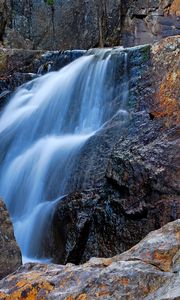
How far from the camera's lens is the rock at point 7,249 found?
3926 millimetres

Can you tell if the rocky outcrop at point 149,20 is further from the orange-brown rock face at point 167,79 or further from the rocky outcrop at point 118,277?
the rocky outcrop at point 118,277

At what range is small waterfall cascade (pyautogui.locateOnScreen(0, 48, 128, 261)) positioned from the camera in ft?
20.5

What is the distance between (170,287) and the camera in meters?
1.90

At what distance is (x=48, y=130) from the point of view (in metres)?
8.25

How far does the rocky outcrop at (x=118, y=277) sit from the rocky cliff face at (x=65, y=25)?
45.8ft

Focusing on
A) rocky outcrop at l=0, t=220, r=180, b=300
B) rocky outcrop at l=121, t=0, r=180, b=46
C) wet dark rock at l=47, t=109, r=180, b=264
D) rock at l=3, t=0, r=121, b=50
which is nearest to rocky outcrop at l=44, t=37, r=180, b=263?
wet dark rock at l=47, t=109, r=180, b=264

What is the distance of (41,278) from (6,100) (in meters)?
8.29

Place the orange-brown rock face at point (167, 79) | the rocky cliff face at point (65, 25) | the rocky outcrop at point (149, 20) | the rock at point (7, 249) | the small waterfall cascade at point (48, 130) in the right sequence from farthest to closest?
the rocky outcrop at point (149, 20)
the rocky cliff face at point (65, 25)
the small waterfall cascade at point (48, 130)
the orange-brown rock face at point (167, 79)
the rock at point (7, 249)

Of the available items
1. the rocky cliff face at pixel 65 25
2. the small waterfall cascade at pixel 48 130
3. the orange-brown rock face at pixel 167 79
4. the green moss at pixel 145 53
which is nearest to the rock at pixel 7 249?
the small waterfall cascade at pixel 48 130

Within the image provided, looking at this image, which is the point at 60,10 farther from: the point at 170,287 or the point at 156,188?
the point at 170,287

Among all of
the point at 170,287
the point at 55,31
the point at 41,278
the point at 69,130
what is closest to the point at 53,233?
the point at 69,130

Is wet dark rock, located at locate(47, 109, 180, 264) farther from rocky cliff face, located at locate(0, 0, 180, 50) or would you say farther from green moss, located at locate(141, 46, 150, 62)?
rocky cliff face, located at locate(0, 0, 180, 50)

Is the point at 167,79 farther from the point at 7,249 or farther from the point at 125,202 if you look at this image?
the point at 7,249

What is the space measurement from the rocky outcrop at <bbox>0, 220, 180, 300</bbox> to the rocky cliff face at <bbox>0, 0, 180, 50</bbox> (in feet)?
45.8
